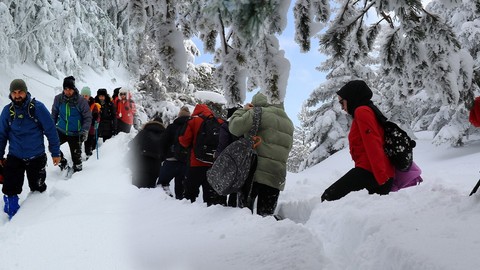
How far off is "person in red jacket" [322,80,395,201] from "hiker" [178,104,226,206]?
6.95 feet

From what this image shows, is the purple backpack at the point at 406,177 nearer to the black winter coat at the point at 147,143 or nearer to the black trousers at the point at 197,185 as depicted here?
the black trousers at the point at 197,185

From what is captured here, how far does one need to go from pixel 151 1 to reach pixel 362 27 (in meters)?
2.40

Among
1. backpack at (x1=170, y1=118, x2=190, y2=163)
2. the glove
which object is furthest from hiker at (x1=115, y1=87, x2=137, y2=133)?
backpack at (x1=170, y1=118, x2=190, y2=163)

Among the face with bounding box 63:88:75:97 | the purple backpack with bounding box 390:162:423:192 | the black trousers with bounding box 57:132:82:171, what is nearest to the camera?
the purple backpack with bounding box 390:162:423:192

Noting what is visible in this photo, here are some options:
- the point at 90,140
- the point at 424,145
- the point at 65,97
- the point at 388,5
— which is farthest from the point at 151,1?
the point at 424,145

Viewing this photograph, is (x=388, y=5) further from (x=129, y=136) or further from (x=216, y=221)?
(x=129, y=136)

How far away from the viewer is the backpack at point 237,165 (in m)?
4.59

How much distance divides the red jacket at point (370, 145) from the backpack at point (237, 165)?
115 cm

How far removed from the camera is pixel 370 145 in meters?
4.14

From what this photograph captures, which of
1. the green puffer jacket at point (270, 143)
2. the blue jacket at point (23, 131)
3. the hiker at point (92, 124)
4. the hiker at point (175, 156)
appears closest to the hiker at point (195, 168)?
the hiker at point (175, 156)

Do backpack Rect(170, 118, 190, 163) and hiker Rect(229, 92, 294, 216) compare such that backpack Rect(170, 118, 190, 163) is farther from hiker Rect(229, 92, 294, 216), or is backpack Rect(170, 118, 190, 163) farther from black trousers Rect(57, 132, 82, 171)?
black trousers Rect(57, 132, 82, 171)

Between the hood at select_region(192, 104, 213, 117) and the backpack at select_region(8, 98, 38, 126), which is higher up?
the hood at select_region(192, 104, 213, 117)

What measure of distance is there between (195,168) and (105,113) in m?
7.66

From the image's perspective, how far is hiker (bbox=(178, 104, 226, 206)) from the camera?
239 inches
